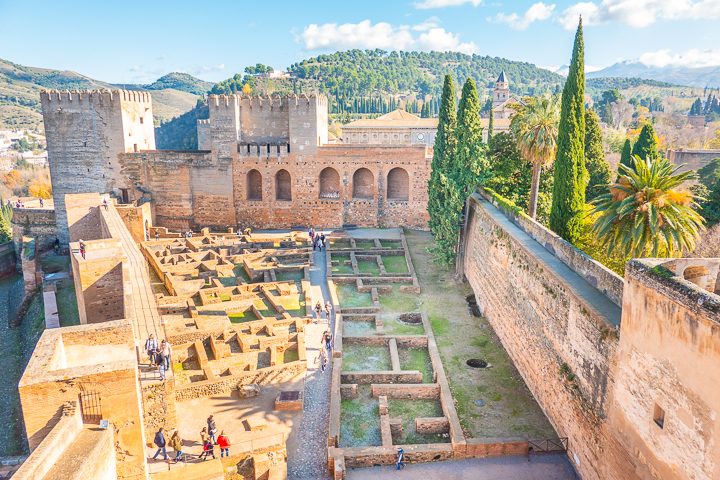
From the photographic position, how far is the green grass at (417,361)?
48.8 ft

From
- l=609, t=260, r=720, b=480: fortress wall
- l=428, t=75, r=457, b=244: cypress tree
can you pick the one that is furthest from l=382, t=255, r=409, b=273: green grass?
l=609, t=260, r=720, b=480: fortress wall

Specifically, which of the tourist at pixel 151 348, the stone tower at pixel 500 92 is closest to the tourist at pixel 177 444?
the tourist at pixel 151 348

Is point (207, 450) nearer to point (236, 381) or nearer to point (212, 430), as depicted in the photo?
point (212, 430)

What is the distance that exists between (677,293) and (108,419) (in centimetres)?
853

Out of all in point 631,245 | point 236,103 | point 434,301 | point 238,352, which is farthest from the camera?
point 236,103

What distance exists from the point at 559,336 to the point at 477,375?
11.0ft

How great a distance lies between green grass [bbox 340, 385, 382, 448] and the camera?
11.9 m

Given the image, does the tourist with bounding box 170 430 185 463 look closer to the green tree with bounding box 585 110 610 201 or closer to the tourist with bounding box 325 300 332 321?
the tourist with bounding box 325 300 332 321

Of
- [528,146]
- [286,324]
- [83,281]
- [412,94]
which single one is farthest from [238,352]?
[412,94]

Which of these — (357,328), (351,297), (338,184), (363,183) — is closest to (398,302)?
(351,297)

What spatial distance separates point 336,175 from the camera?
29.8m

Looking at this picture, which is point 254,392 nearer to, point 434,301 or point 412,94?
point 434,301

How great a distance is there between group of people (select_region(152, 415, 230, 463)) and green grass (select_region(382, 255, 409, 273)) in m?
12.7

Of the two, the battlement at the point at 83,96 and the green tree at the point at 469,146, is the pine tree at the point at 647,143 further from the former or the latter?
the battlement at the point at 83,96
